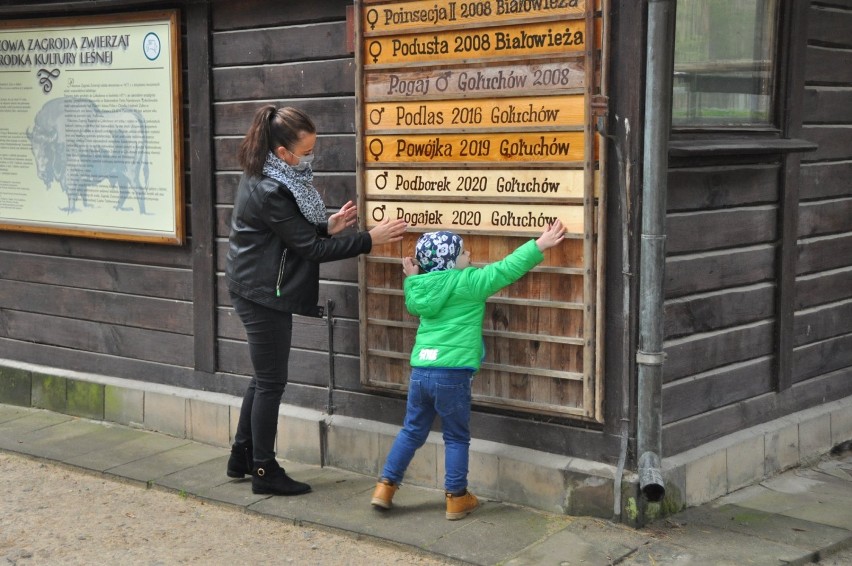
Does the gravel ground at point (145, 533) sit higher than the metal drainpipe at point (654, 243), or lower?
lower

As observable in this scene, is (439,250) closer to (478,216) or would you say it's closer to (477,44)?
(478,216)

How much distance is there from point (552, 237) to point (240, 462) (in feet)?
6.92

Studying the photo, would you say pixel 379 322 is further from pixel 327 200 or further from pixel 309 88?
pixel 309 88

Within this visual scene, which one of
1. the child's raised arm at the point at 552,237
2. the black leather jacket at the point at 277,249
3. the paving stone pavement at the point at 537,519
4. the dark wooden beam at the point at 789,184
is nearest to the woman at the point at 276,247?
the black leather jacket at the point at 277,249

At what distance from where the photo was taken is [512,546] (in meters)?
5.13

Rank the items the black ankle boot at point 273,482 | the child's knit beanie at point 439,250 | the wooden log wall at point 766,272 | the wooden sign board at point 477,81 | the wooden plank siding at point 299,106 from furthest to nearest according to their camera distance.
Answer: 1. the wooden plank siding at point 299,106
2. the black ankle boot at point 273,482
3. the wooden log wall at point 766,272
4. the child's knit beanie at point 439,250
5. the wooden sign board at point 477,81

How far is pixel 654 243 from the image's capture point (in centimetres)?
514

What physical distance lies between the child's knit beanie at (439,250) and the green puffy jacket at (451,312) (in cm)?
4

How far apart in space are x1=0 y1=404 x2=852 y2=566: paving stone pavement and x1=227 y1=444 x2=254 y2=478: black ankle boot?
0.05 m

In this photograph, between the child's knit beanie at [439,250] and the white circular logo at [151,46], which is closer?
the child's knit beanie at [439,250]

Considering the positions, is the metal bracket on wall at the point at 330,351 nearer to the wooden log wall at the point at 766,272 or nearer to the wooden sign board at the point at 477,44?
the wooden sign board at the point at 477,44

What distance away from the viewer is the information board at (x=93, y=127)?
7047 millimetres

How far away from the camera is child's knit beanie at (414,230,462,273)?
5410 millimetres

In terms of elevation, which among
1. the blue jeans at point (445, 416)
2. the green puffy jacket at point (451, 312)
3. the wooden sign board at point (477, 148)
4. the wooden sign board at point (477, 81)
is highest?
the wooden sign board at point (477, 81)
